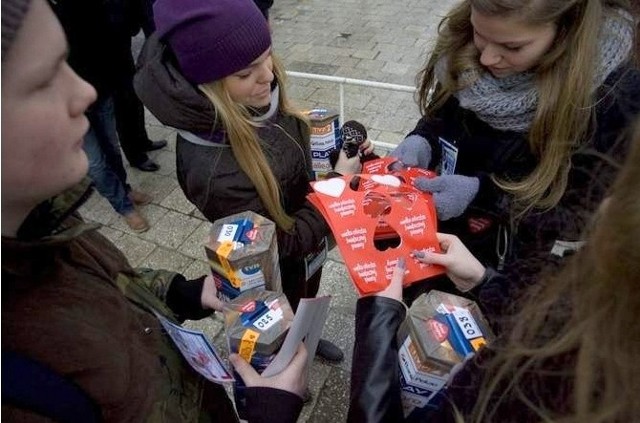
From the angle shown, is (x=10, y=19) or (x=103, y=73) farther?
(x=103, y=73)

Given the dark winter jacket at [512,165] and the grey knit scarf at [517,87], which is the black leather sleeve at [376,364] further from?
the grey knit scarf at [517,87]

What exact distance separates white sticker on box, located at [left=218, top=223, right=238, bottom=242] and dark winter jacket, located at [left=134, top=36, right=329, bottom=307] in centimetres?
37

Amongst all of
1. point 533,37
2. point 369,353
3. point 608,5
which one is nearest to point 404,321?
point 369,353

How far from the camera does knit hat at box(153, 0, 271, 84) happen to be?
54.7 inches

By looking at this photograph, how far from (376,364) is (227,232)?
0.50 metres

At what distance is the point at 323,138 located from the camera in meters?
1.68

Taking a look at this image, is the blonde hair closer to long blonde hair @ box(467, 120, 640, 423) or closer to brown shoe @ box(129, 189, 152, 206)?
long blonde hair @ box(467, 120, 640, 423)

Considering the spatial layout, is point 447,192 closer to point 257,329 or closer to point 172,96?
point 257,329

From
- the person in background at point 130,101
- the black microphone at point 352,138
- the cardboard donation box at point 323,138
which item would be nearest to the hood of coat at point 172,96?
the cardboard donation box at point 323,138

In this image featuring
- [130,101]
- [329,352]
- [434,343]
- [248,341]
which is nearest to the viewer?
[434,343]

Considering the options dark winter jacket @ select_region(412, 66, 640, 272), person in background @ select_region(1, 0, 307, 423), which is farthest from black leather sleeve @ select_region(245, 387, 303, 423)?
dark winter jacket @ select_region(412, 66, 640, 272)

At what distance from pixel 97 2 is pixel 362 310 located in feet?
8.18

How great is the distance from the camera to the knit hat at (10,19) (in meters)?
0.57

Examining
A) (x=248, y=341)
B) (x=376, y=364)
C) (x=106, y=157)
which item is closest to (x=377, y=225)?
(x=376, y=364)
